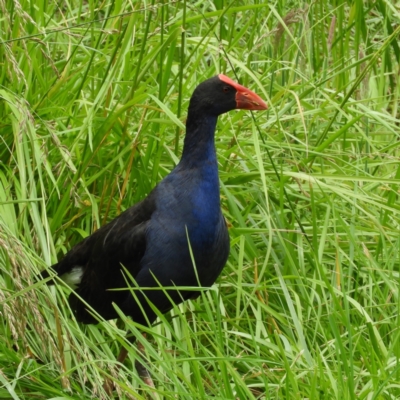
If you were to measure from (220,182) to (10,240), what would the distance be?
1002 millimetres

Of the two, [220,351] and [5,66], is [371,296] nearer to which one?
[220,351]

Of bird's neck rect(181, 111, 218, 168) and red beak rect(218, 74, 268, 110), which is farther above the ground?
red beak rect(218, 74, 268, 110)

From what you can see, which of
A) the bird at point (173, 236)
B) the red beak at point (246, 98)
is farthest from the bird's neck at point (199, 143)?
the red beak at point (246, 98)

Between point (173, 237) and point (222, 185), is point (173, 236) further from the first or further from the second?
point (222, 185)

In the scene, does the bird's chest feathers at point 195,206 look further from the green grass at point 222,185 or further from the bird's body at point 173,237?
the green grass at point 222,185

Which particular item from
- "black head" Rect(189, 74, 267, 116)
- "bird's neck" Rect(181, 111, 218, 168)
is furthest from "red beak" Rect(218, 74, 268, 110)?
"bird's neck" Rect(181, 111, 218, 168)

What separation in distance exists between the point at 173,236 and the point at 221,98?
445 millimetres

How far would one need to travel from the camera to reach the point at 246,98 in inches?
108

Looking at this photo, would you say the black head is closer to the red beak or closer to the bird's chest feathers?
the red beak

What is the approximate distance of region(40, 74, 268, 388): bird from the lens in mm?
2572

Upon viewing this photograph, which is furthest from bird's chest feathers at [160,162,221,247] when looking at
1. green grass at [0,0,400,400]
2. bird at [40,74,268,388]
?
green grass at [0,0,400,400]

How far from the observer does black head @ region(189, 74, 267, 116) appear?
2.69m

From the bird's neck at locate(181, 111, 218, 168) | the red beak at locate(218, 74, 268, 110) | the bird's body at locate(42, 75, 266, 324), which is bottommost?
the bird's body at locate(42, 75, 266, 324)

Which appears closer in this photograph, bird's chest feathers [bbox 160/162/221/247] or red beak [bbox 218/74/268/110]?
bird's chest feathers [bbox 160/162/221/247]
